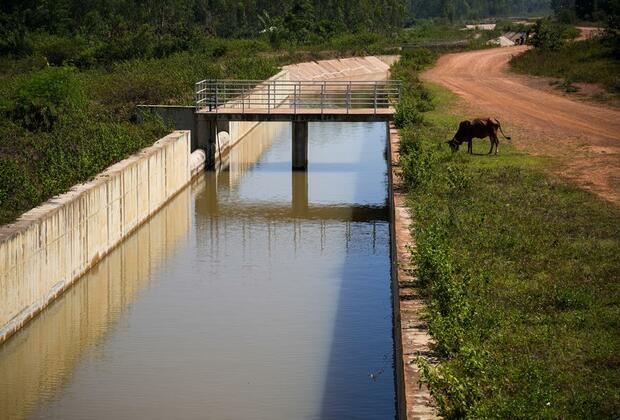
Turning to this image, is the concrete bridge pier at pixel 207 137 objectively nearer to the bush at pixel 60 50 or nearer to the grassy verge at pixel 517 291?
the grassy verge at pixel 517 291

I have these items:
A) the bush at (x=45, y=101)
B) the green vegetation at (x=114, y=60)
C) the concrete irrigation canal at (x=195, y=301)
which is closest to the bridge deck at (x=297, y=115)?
the green vegetation at (x=114, y=60)

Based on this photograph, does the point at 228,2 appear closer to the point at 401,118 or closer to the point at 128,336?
the point at 401,118

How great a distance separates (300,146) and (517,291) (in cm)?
2030

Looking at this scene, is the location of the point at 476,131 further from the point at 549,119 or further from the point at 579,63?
the point at 579,63

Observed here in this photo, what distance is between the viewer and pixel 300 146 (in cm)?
3753

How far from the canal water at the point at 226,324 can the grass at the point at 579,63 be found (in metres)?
22.7

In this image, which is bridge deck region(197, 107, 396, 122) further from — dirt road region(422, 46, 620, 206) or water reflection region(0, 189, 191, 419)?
water reflection region(0, 189, 191, 419)

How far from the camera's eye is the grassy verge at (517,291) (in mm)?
13242

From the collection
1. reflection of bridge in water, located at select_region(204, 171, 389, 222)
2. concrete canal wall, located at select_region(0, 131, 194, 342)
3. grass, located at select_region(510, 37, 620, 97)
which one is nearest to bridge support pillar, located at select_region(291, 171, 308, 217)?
reflection of bridge in water, located at select_region(204, 171, 389, 222)

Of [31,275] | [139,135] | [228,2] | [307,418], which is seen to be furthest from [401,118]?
[228,2]

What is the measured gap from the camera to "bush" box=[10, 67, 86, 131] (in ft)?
114

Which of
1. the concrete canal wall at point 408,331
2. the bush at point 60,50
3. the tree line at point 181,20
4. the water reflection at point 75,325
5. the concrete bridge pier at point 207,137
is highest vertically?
the tree line at point 181,20

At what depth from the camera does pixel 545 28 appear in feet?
245

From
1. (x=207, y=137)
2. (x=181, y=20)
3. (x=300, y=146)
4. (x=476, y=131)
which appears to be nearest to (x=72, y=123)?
(x=207, y=137)
